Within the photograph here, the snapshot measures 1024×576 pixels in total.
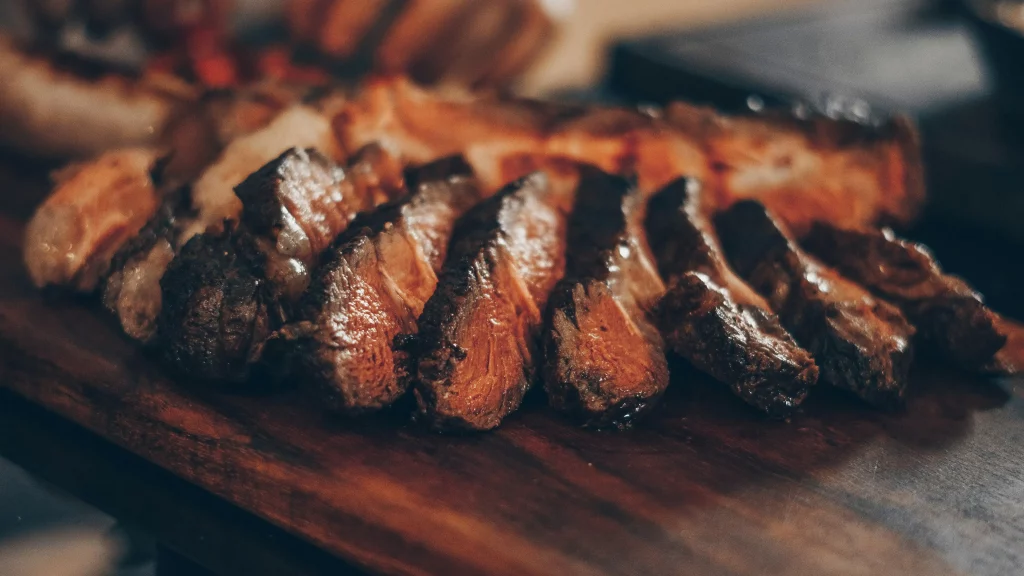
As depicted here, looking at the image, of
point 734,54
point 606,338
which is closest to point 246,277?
point 606,338

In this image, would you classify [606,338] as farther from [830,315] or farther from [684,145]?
[684,145]

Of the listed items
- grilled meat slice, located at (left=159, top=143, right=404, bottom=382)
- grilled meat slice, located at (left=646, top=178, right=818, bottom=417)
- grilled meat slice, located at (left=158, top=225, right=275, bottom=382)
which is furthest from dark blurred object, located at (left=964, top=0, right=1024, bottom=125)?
grilled meat slice, located at (left=158, top=225, right=275, bottom=382)

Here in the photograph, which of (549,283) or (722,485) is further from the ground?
(549,283)

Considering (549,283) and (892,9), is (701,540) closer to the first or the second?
(549,283)

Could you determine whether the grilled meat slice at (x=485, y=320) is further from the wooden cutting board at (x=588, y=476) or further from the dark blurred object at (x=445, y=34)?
the dark blurred object at (x=445, y=34)

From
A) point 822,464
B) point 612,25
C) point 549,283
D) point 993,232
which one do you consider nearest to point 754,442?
point 822,464

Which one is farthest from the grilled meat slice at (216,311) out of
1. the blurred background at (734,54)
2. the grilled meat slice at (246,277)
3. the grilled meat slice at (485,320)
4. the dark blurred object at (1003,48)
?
the dark blurred object at (1003,48)

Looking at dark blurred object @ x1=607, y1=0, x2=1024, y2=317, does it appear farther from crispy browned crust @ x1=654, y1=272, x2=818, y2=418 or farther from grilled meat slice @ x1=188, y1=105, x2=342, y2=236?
grilled meat slice @ x1=188, y1=105, x2=342, y2=236
